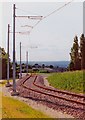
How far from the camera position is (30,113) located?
17.8 metres

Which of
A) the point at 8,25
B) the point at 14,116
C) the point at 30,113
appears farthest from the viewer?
the point at 8,25

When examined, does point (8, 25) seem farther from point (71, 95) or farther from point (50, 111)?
point (50, 111)

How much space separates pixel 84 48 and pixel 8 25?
99.5ft

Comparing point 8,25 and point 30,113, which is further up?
point 8,25

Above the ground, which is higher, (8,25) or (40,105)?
(8,25)

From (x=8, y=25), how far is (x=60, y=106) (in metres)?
21.3

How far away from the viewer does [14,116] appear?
16.7 m

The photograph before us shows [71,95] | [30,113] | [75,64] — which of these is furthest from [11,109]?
[75,64]

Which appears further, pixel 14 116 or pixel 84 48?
pixel 84 48

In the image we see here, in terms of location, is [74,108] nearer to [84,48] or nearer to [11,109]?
[11,109]

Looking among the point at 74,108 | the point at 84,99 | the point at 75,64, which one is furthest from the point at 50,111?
the point at 75,64

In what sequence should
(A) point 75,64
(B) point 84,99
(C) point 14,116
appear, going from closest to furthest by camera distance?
1. (C) point 14,116
2. (B) point 84,99
3. (A) point 75,64

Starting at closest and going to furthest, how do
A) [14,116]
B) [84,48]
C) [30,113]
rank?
[14,116]
[30,113]
[84,48]

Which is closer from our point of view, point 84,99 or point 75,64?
point 84,99
